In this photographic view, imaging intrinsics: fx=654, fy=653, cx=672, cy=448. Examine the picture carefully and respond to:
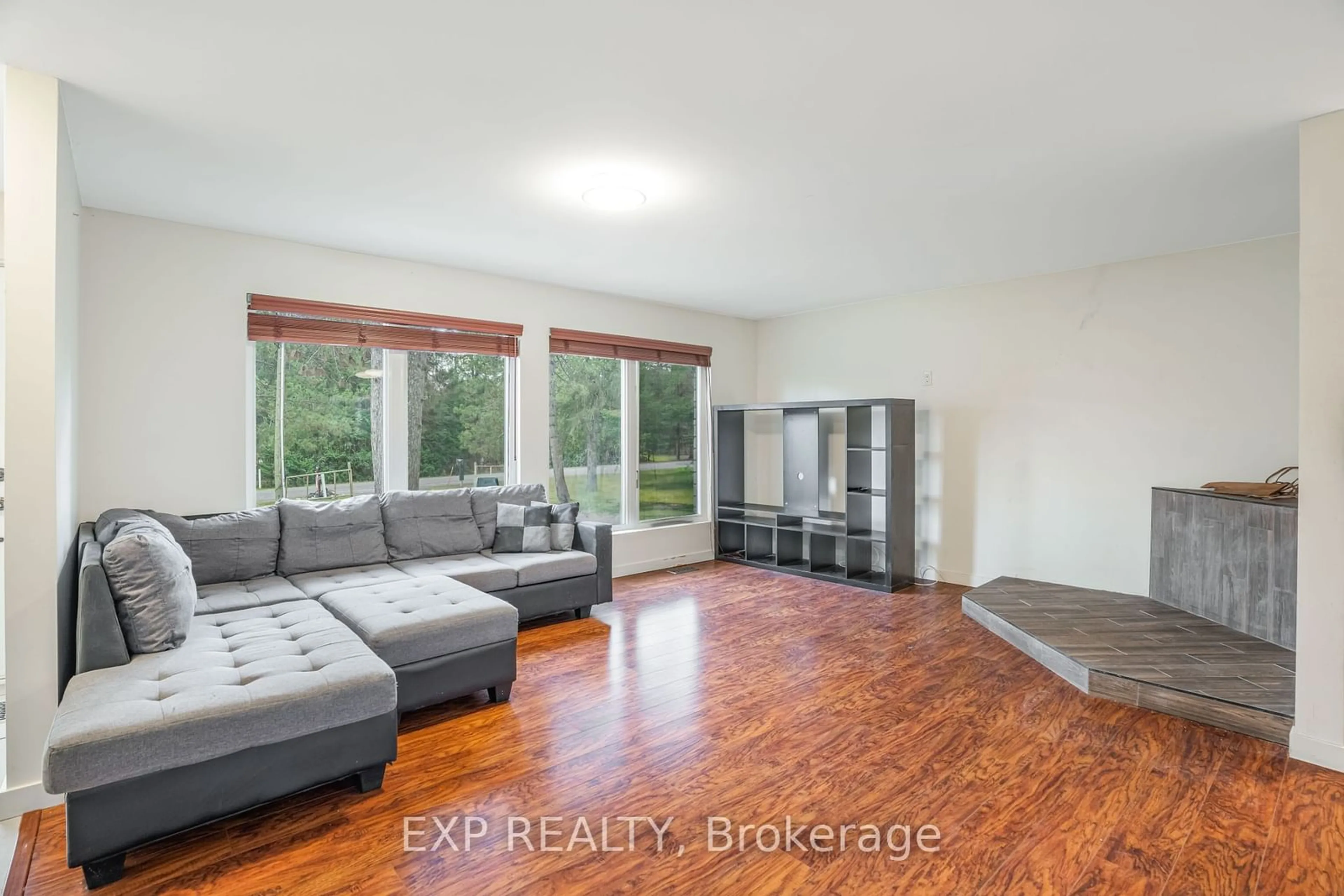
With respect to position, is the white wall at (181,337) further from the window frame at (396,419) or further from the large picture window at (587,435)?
the large picture window at (587,435)

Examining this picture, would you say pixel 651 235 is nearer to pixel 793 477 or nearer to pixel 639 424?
pixel 639 424

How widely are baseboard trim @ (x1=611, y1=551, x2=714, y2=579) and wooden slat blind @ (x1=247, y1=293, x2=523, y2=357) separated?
2132 mm

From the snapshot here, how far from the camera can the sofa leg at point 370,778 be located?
236 cm

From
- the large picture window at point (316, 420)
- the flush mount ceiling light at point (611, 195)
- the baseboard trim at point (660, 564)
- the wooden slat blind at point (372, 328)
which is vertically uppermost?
the flush mount ceiling light at point (611, 195)

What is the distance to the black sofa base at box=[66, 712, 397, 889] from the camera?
6.06ft

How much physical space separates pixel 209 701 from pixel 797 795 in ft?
6.50

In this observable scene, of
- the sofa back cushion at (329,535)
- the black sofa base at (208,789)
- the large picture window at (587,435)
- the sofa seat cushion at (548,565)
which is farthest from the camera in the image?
the large picture window at (587,435)

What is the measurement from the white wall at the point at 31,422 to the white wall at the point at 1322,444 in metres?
4.59

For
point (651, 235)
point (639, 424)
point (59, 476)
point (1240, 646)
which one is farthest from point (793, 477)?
point (59, 476)

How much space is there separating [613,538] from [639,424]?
113 centimetres

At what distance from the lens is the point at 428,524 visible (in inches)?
172

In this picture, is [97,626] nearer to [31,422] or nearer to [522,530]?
[31,422]

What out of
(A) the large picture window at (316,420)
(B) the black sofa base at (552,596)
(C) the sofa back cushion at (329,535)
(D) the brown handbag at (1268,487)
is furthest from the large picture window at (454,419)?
(D) the brown handbag at (1268,487)

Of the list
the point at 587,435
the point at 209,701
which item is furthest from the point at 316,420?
the point at 209,701
